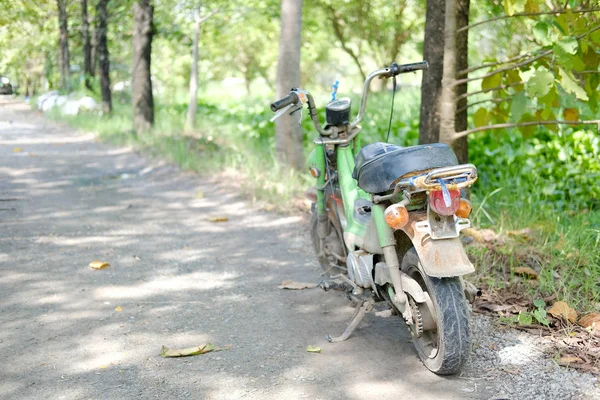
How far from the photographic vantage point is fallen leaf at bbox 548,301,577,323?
4035mm

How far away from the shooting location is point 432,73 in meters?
6.10

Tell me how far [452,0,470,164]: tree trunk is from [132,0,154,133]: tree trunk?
1038cm

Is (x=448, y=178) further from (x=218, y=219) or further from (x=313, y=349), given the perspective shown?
(x=218, y=219)

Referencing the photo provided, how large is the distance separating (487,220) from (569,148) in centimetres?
187

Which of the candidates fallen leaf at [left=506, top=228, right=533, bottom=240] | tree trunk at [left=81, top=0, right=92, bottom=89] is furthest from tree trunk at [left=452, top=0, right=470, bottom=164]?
tree trunk at [left=81, top=0, right=92, bottom=89]

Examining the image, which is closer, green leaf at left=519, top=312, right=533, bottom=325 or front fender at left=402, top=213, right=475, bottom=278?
front fender at left=402, top=213, right=475, bottom=278

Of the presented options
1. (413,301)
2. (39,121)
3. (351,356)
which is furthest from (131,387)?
(39,121)

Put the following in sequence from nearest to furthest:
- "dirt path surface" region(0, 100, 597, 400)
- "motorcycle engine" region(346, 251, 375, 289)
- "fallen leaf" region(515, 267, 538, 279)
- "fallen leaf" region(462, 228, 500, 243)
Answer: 1. "dirt path surface" region(0, 100, 597, 400)
2. "motorcycle engine" region(346, 251, 375, 289)
3. "fallen leaf" region(515, 267, 538, 279)
4. "fallen leaf" region(462, 228, 500, 243)

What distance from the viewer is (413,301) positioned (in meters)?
3.60

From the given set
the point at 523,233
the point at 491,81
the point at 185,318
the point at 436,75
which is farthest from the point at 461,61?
the point at 185,318

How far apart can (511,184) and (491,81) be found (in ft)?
7.07

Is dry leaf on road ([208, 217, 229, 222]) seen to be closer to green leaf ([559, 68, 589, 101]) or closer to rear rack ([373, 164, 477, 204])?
green leaf ([559, 68, 589, 101])

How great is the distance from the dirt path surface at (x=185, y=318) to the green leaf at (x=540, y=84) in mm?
1482

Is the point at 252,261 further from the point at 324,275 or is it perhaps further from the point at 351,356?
the point at 351,356
